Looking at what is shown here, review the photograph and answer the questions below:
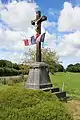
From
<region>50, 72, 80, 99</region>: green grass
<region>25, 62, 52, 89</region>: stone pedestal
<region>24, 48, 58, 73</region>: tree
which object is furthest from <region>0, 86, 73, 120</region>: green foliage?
<region>24, 48, 58, 73</region>: tree

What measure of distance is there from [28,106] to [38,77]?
23.5 ft

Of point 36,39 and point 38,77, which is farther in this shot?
point 36,39

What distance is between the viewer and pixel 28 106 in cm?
614

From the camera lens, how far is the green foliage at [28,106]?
571 centimetres

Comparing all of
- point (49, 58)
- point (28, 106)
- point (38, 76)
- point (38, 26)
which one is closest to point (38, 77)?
point (38, 76)

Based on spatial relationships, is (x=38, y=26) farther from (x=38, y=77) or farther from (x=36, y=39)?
(x=38, y=77)

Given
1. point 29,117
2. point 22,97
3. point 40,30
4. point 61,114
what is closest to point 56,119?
point 61,114

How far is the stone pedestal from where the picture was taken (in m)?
13.2

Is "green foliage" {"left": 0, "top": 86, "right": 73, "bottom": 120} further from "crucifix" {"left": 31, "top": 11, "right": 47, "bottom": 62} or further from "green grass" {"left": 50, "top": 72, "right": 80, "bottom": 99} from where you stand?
"green grass" {"left": 50, "top": 72, "right": 80, "bottom": 99}

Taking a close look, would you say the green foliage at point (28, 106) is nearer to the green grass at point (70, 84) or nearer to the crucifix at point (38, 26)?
the crucifix at point (38, 26)

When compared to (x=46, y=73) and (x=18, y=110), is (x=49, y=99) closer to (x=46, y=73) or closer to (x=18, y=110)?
(x=18, y=110)

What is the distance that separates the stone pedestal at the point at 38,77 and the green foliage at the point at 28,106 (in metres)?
6.27

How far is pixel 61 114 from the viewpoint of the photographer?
5805 mm

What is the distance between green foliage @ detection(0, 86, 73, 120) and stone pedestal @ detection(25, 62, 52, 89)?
6.27m
